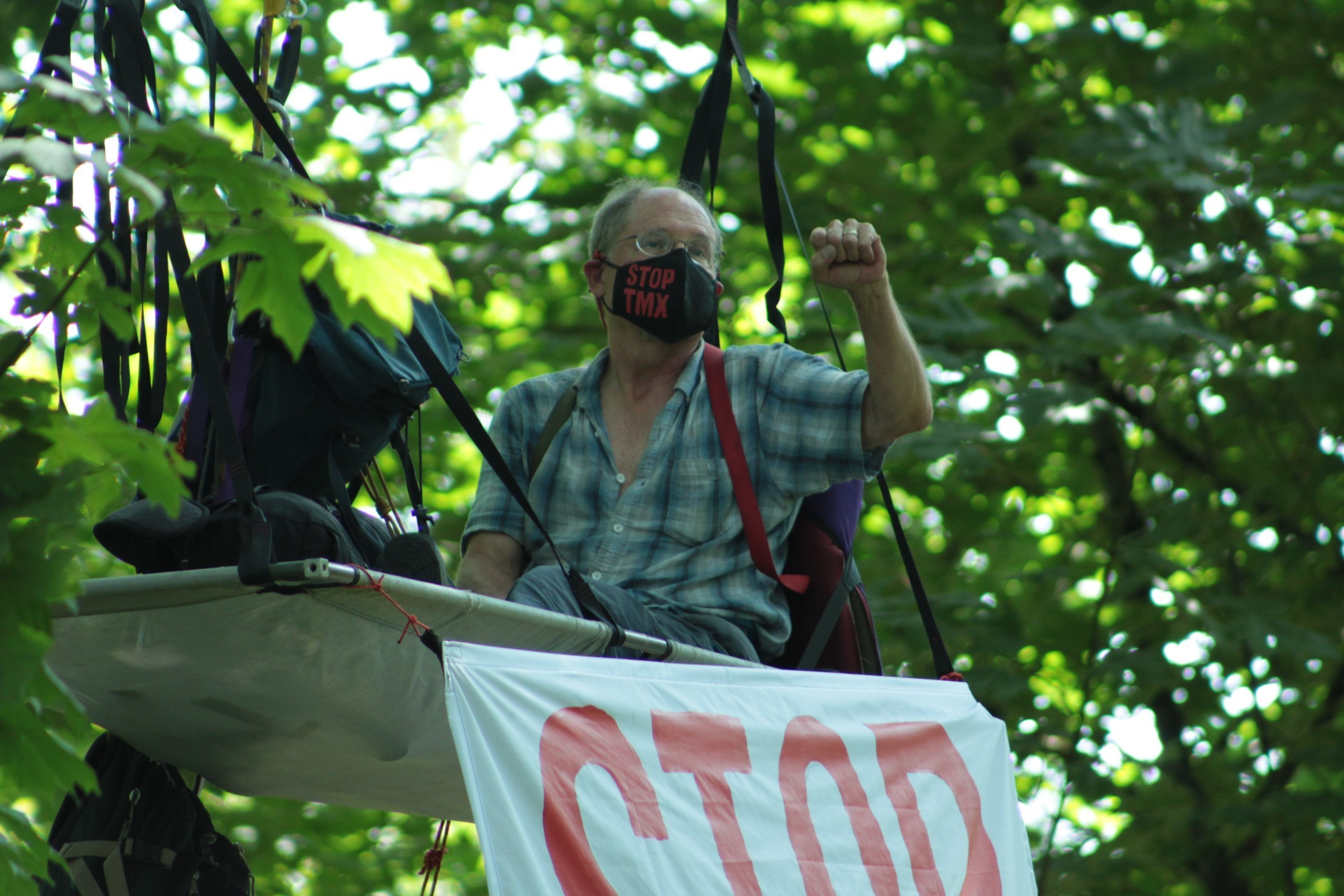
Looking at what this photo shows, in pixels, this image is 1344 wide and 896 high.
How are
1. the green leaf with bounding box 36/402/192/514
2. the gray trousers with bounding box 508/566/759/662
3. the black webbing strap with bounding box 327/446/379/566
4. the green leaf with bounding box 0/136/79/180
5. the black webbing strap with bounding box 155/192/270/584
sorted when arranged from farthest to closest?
1. the gray trousers with bounding box 508/566/759/662
2. the black webbing strap with bounding box 327/446/379/566
3. the black webbing strap with bounding box 155/192/270/584
4. the green leaf with bounding box 36/402/192/514
5. the green leaf with bounding box 0/136/79/180

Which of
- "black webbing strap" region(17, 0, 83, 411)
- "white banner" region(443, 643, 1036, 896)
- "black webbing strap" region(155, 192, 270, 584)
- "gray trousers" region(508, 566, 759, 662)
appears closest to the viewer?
"black webbing strap" region(17, 0, 83, 411)

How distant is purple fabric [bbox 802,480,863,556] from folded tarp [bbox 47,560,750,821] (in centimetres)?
51

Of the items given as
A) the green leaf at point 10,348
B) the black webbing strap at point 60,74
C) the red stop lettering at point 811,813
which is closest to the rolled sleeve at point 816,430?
the red stop lettering at point 811,813

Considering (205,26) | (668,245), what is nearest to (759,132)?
(668,245)

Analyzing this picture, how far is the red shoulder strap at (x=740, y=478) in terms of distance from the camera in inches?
110

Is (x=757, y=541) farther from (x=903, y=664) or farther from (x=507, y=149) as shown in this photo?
(x=507, y=149)

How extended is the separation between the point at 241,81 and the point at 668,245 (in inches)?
42.8

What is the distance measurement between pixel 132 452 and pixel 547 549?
143 cm

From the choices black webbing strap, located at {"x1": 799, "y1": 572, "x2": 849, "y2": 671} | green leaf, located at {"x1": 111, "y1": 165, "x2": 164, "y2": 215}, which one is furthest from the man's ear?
green leaf, located at {"x1": 111, "y1": 165, "x2": 164, "y2": 215}

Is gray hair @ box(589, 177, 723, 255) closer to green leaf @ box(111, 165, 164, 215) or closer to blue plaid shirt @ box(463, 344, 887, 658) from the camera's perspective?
blue plaid shirt @ box(463, 344, 887, 658)

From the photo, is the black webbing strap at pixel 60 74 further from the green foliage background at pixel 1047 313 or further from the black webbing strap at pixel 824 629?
the green foliage background at pixel 1047 313

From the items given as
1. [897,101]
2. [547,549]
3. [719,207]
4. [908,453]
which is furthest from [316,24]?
[547,549]

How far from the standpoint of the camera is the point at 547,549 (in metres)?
3.02

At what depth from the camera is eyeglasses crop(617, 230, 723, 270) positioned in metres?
3.07
